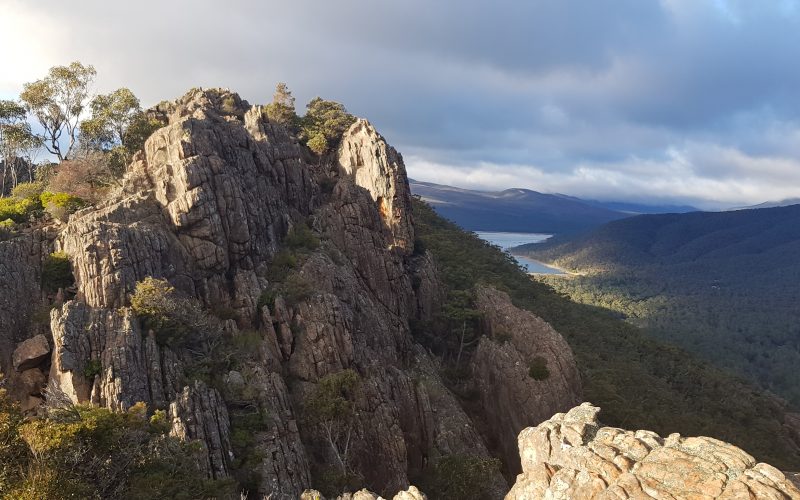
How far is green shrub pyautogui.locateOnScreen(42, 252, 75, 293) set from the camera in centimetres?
3028

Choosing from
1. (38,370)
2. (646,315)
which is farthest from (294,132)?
(646,315)

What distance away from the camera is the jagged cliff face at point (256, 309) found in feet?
86.7

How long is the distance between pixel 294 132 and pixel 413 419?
4796 cm

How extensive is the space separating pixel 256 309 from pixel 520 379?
27.8 metres

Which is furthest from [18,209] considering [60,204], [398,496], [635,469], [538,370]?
[538,370]

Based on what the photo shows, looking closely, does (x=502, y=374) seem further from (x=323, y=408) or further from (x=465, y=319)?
(x=323, y=408)

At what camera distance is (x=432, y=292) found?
59625 mm

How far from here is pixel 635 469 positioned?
16547 mm

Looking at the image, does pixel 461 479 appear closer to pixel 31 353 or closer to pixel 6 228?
pixel 31 353

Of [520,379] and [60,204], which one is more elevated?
[60,204]

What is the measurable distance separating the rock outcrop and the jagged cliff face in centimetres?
97

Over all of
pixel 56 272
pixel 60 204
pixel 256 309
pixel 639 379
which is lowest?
pixel 639 379

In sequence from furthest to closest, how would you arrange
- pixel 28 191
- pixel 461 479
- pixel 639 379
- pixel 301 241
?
pixel 639 379 < pixel 301 241 < pixel 28 191 < pixel 461 479

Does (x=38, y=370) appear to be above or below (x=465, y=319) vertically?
above
